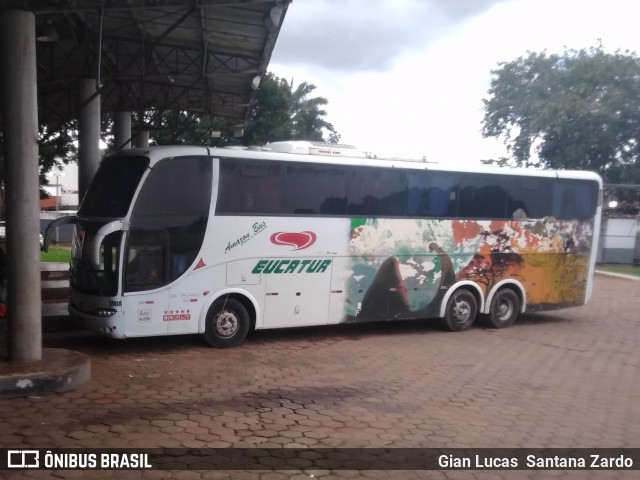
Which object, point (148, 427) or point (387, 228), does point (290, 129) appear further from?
point (148, 427)

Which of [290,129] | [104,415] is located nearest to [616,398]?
[104,415]

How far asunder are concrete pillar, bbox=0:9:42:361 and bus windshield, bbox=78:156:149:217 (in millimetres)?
1656

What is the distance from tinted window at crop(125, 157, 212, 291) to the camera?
886 cm

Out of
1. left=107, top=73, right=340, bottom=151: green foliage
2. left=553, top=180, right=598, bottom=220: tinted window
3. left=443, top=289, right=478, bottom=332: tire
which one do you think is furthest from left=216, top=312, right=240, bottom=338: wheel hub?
left=107, top=73, right=340, bottom=151: green foliage

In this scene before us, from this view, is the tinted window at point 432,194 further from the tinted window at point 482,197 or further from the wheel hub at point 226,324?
the wheel hub at point 226,324

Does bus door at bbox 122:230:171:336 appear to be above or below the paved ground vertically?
above

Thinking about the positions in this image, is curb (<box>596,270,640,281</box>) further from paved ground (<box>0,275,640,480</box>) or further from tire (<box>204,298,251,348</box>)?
tire (<box>204,298,251,348</box>)

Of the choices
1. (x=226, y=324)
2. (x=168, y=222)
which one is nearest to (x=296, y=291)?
(x=226, y=324)

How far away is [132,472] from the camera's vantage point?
493 centimetres

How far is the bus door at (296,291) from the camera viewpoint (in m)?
10.0

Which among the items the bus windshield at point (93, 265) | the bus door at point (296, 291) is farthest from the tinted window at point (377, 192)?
the bus windshield at point (93, 265)

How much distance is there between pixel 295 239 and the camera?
33.4ft

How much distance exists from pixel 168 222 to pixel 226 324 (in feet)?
6.19

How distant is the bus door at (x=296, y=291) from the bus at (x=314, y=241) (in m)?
0.02
